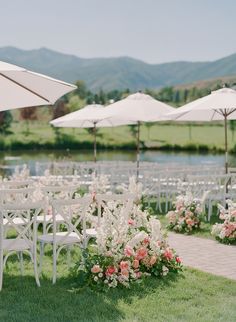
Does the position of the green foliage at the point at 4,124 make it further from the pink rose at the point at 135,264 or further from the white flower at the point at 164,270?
the pink rose at the point at 135,264

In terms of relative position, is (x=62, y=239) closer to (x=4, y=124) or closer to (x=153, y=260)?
(x=153, y=260)

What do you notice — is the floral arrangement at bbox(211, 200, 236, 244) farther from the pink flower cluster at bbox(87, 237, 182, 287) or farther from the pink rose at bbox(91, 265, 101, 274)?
the pink rose at bbox(91, 265, 101, 274)

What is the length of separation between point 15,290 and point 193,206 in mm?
4834

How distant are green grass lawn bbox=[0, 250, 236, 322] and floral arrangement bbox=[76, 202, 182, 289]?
0.14m

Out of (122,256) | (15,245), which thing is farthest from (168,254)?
(15,245)

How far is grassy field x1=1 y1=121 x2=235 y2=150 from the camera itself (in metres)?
64.1

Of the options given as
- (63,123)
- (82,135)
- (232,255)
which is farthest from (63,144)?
(232,255)

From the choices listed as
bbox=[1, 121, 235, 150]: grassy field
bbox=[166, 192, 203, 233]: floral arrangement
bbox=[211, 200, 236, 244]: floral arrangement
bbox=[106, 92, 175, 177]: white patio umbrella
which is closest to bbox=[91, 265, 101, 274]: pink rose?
bbox=[211, 200, 236, 244]: floral arrangement

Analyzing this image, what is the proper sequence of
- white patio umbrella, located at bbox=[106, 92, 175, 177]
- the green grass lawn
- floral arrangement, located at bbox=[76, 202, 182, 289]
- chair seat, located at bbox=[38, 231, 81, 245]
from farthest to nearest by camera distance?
white patio umbrella, located at bbox=[106, 92, 175, 177] < chair seat, located at bbox=[38, 231, 81, 245] < floral arrangement, located at bbox=[76, 202, 182, 289] < the green grass lawn

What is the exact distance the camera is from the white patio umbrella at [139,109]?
582 inches

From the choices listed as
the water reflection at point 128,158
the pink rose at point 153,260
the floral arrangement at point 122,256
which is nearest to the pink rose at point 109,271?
the floral arrangement at point 122,256

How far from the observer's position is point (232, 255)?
8.82 meters

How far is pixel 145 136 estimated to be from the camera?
78438 mm

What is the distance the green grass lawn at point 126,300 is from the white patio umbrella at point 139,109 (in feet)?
25.1
